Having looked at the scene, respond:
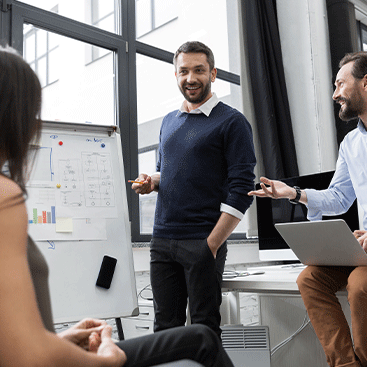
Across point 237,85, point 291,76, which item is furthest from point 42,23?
point 291,76

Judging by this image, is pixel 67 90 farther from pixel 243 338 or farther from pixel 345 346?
pixel 345 346

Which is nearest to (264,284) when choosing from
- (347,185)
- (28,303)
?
(347,185)

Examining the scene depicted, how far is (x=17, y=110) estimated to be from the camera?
66cm

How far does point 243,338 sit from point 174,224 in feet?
2.14

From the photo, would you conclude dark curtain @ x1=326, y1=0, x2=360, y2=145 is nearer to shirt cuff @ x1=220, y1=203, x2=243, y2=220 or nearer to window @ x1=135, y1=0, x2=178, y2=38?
window @ x1=135, y1=0, x2=178, y2=38

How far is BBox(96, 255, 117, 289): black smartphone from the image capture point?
1.92 m

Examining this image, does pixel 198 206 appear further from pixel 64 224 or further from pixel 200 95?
pixel 64 224

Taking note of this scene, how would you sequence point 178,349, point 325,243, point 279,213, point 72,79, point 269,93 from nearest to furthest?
point 178,349 < point 325,243 < point 279,213 < point 72,79 < point 269,93

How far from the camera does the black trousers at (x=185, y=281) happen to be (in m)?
1.56

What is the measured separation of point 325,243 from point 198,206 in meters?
0.49

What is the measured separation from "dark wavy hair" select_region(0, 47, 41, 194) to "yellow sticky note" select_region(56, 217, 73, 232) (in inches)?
49.4

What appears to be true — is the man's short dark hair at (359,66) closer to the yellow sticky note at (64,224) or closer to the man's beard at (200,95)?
the man's beard at (200,95)

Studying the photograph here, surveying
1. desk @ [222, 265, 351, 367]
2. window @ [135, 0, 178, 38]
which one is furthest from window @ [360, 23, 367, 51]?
desk @ [222, 265, 351, 367]

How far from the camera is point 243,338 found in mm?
1895
